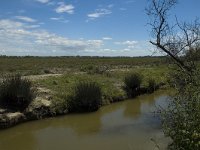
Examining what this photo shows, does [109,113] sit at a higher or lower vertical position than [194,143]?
lower

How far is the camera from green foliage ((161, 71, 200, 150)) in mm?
5399

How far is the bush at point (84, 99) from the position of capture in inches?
754

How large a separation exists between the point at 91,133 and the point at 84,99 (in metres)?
4.28

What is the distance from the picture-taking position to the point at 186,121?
5.98 m

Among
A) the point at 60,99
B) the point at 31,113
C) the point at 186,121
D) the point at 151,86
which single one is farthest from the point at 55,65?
the point at 186,121

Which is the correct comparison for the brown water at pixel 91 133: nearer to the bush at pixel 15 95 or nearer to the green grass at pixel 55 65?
the bush at pixel 15 95

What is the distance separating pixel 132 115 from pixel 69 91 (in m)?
4.25

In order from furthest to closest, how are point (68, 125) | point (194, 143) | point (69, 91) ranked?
point (69, 91), point (68, 125), point (194, 143)

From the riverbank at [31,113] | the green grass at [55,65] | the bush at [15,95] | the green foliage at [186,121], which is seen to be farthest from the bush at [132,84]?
the green foliage at [186,121]

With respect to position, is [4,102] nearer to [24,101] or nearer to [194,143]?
[24,101]

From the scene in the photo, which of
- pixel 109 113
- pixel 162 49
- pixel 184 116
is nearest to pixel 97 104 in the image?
pixel 109 113

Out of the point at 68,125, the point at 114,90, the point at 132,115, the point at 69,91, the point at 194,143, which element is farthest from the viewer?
the point at 114,90

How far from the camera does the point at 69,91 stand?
21.2 m

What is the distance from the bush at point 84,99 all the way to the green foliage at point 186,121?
12.3 metres
